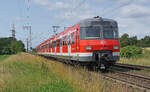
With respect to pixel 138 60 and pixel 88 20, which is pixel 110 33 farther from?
pixel 138 60

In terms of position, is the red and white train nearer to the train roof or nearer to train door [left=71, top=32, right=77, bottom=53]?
the train roof

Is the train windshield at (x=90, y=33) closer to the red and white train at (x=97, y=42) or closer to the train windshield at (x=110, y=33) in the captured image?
the red and white train at (x=97, y=42)

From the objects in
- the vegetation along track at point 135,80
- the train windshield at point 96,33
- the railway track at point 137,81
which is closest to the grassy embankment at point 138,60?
the train windshield at point 96,33

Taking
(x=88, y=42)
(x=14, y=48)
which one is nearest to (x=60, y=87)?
(x=88, y=42)

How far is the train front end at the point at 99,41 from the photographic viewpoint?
1116cm

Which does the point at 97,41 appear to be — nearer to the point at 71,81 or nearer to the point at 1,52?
the point at 71,81

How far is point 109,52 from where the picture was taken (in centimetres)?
1138

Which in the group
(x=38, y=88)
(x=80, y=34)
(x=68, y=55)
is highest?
(x=80, y=34)

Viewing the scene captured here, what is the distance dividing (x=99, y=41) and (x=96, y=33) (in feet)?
1.86

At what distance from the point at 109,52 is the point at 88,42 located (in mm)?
1357

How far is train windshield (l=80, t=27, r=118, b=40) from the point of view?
11469mm

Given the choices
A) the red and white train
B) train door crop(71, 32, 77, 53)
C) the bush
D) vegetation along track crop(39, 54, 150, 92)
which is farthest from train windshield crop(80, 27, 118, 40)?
the bush

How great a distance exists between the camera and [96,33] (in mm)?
11539

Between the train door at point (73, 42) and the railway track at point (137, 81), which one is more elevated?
the train door at point (73, 42)
